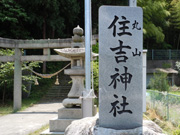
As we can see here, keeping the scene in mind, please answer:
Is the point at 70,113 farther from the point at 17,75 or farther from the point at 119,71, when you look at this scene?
the point at 17,75

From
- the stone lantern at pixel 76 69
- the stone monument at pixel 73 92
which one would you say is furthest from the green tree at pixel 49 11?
the stone monument at pixel 73 92

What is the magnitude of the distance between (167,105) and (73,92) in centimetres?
330

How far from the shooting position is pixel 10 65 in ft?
37.5

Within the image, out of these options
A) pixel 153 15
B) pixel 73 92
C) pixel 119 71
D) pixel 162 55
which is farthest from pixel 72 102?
pixel 153 15

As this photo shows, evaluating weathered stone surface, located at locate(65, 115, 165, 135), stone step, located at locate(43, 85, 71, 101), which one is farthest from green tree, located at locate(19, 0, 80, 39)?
weathered stone surface, located at locate(65, 115, 165, 135)

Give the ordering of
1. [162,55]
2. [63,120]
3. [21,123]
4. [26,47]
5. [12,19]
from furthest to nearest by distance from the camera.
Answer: [162,55], [12,19], [26,47], [21,123], [63,120]

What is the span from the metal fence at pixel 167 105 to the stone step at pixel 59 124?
330cm

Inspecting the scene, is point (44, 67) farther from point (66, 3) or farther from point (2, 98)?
point (66, 3)

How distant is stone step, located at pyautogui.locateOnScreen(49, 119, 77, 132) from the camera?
592 cm

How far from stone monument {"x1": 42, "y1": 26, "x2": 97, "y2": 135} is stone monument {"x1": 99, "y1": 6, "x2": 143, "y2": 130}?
257 centimetres

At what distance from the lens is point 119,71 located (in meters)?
3.54

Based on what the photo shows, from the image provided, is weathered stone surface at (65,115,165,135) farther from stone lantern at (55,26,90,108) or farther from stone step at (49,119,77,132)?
stone lantern at (55,26,90,108)

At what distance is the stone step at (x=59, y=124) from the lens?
5.92 meters

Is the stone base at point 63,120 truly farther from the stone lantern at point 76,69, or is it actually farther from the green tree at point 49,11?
the green tree at point 49,11
